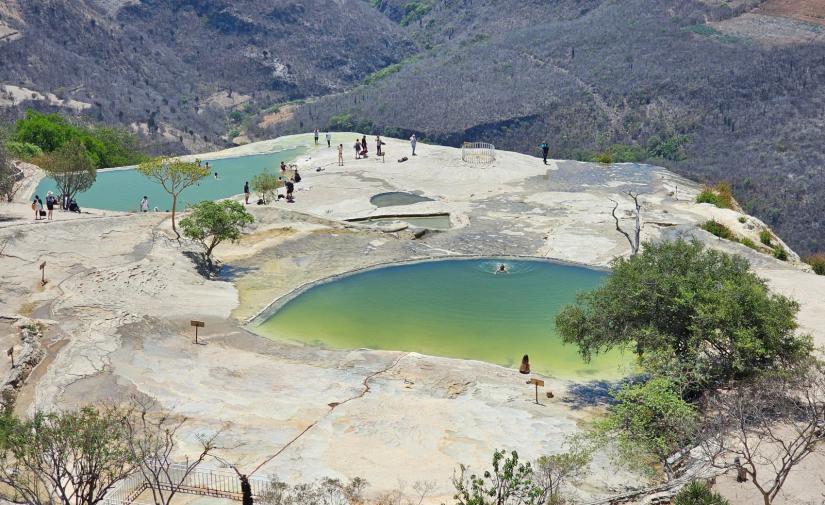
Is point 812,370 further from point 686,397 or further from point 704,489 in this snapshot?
point 704,489

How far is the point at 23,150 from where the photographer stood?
143 ft

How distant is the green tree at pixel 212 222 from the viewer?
27219 mm

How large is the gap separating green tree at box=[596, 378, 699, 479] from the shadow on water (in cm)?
236

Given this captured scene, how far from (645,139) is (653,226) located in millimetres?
28246

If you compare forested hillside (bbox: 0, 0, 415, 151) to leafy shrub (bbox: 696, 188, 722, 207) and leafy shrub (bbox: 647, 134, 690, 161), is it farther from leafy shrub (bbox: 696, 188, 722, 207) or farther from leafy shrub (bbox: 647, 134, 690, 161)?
leafy shrub (bbox: 696, 188, 722, 207)

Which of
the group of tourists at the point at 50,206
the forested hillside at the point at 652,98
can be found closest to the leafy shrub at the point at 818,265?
the forested hillside at the point at 652,98

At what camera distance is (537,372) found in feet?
65.9

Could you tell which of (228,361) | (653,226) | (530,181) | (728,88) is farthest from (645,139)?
(228,361)

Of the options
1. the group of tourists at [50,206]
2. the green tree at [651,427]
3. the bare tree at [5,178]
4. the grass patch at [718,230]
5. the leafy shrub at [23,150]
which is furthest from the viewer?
the leafy shrub at [23,150]

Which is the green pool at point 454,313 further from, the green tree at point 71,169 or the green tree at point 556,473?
the green tree at point 71,169

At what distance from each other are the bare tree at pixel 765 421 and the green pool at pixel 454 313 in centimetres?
409

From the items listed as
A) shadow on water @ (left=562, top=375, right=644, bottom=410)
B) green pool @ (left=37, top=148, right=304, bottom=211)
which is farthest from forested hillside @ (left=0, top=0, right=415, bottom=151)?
shadow on water @ (left=562, top=375, right=644, bottom=410)

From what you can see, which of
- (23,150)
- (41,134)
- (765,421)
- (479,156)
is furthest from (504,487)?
(41,134)

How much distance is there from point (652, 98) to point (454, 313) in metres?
42.9
